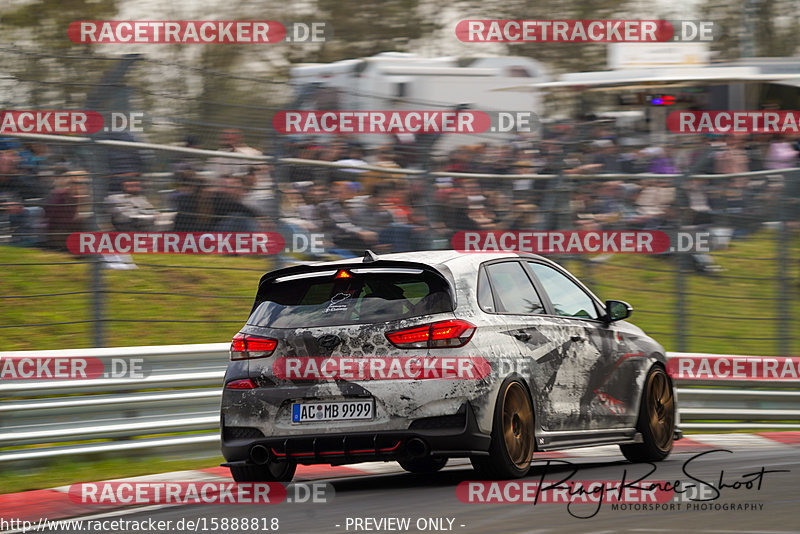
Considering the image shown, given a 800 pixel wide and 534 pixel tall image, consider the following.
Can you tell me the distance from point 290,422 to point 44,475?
2.24 meters

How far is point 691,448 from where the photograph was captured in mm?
11016

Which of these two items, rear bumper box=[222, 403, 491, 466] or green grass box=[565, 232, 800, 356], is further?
green grass box=[565, 232, 800, 356]

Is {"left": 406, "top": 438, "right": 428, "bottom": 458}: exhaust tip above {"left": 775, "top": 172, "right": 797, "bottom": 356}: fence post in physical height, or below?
below

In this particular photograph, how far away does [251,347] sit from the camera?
8.13m

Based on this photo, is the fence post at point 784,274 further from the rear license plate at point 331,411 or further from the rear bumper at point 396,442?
the rear license plate at point 331,411

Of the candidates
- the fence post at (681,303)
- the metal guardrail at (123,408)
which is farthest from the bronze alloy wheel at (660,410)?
the metal guardrail at (123,408)

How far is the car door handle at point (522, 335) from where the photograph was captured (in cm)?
814

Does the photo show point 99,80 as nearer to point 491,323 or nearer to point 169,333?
point 169,333

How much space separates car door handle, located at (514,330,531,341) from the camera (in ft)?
26.7

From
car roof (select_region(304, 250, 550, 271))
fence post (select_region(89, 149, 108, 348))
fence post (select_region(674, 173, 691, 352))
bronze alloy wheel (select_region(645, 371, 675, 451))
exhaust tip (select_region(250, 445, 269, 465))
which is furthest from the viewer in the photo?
fence post (select_region(674, 173, 691, 352))

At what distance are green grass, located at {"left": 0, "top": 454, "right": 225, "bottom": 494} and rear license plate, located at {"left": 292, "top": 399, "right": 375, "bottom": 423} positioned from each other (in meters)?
2.05

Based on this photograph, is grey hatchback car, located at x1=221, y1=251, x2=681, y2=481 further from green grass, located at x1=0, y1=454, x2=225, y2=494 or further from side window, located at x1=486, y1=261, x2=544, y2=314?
green grass, located at x1=0, y1=454, x2=225, y2=494

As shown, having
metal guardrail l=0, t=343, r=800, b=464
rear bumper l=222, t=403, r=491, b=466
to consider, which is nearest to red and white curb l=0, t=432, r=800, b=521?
metal guardrail l=0, t=343, r=800, b=464

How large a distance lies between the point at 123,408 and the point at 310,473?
151cm
